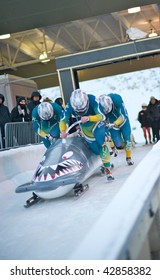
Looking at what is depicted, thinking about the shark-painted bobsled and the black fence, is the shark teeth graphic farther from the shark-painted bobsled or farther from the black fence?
the black fence

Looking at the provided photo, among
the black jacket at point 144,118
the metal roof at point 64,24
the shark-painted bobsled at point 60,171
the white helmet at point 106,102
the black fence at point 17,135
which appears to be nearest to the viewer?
the shark-painted bobsled at point 60,171

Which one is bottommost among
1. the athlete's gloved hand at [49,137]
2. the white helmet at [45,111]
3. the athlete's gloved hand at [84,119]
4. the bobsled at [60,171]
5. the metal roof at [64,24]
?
the bobsled at [60,171]

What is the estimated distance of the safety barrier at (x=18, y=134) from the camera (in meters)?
8.69

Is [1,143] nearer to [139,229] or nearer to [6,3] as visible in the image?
[6,3]

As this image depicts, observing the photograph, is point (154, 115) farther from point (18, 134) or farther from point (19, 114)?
point (18, 134)

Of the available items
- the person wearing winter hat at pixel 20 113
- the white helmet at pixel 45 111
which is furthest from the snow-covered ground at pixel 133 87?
the white helmet at pixel 45 111

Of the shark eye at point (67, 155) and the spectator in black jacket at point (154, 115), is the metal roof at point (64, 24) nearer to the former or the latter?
the spectator in black jacket at point (154, 115)

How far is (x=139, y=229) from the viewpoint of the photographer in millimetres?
2221

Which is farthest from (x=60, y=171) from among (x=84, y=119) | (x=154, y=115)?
(x=154, y=115)

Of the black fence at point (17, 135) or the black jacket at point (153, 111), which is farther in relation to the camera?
the black jacket at point (153, 111)

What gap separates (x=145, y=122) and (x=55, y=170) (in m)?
6.34

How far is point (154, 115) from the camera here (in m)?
12.0

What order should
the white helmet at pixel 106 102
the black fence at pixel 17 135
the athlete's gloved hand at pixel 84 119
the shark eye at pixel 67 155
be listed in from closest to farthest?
the shark eye at pixel 67 155 → the athlete's gloved hand at pixel 84 119 → the white helmet at pixel 106 102 → the black fence at pixel 17 135
